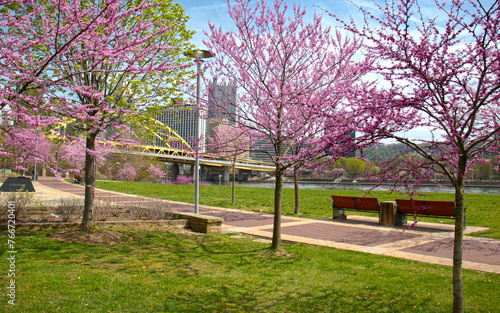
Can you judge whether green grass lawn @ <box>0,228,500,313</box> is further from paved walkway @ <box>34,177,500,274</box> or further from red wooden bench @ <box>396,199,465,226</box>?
red wooden bench @ <box>396,199,465,226</box>

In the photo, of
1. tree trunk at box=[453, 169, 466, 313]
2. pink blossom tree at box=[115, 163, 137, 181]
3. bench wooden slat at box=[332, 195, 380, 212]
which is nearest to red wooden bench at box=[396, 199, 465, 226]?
bench wooden slat at box=[332, 195, 380, 212]

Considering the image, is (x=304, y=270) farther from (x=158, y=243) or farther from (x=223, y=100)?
(x=223, y=100)

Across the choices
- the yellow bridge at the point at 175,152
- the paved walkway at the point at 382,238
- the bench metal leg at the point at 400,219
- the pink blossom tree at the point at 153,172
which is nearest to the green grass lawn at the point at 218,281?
the paved walkway at the point at 382,238

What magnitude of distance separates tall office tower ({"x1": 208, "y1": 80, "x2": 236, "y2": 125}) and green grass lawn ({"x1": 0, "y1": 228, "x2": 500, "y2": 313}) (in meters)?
3.38

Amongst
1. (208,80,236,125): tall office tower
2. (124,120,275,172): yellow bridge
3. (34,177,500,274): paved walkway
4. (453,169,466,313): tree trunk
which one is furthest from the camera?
(124,120,275,172): yellow bridge

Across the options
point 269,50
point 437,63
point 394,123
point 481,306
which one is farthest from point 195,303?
point 269,50

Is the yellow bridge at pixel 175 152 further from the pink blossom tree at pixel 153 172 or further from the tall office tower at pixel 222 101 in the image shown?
the pink blossom tree at pixel 153 172

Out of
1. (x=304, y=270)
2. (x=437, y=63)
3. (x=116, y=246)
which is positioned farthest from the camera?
(x=116, y=246)

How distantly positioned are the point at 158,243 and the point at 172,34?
4.95m

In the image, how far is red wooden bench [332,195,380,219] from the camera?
13.6 metres

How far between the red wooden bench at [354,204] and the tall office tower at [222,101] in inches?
276

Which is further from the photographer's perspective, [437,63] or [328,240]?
[328,240]

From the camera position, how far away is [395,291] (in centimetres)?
555

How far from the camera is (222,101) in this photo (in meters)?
9.20
